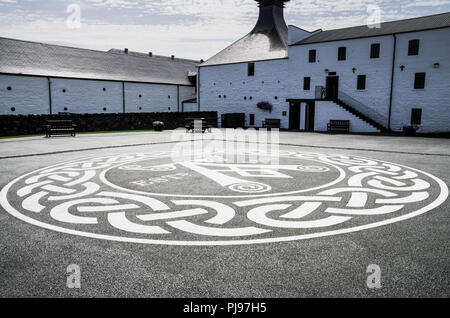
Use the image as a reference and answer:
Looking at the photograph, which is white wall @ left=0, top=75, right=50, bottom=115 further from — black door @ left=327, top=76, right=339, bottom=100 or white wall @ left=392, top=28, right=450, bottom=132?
white wall @ left=392, top=28, right=450, bottom=132

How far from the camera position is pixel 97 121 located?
94.8 ft

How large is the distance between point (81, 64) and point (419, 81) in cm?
3508

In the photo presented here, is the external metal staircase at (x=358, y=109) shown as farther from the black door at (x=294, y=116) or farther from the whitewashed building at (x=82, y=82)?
the whitewashed building at (x=82, y=82)

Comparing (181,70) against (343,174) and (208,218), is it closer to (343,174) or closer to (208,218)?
(343,174)

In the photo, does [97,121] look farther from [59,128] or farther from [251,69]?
[251,69]

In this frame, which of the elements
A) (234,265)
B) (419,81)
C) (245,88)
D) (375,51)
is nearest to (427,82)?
(419,81)

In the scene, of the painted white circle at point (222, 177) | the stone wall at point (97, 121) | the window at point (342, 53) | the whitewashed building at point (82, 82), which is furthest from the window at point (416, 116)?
the whitewashed building at point (82, 82)

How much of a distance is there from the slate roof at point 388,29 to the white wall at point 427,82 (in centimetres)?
94

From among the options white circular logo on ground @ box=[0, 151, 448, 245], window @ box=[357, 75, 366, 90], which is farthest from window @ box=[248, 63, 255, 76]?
white circular logo on ground @ box=[0, 151, 448, 245]

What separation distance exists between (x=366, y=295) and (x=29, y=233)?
489cm

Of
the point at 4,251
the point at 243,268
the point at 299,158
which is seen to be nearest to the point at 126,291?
the point at 243,268

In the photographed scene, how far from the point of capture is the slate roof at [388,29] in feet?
89.9

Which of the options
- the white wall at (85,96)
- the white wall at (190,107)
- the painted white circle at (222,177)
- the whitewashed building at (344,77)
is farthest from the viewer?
the white wall at (190,107)

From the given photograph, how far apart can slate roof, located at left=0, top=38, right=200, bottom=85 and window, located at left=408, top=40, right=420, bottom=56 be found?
29.3 meters
